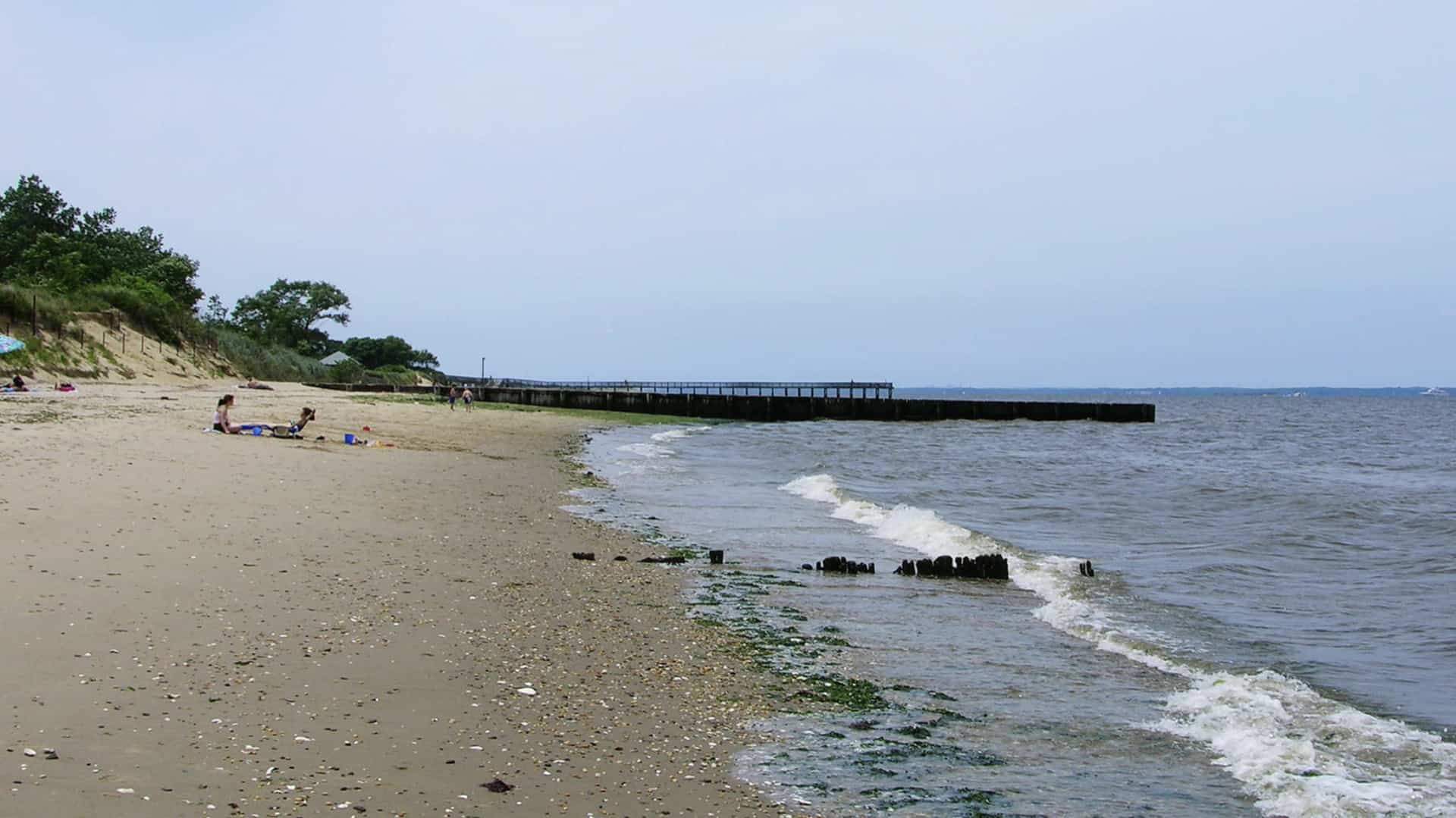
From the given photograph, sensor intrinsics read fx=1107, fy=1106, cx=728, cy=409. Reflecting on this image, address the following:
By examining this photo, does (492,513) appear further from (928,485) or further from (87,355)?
(87,355)

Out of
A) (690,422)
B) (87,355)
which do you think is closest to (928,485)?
(87,355)

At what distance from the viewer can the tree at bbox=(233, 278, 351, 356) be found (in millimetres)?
99125

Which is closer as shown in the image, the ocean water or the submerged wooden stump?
the ocean water

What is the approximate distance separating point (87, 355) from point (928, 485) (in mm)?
37439

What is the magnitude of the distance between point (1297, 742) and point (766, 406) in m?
68.4

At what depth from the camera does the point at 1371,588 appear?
12.8 metres

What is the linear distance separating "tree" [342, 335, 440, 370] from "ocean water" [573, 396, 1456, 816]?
8839 centimetres

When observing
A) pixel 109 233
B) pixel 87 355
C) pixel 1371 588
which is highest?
pixel 109 233

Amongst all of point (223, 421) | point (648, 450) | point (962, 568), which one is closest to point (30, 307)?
point (648, 450)

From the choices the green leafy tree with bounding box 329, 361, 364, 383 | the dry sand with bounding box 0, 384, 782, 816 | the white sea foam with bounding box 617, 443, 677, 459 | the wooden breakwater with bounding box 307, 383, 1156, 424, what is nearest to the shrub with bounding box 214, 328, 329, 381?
the green leafy tree with bounding box 329, 361, 364, 383

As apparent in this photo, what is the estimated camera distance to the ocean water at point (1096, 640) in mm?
5668

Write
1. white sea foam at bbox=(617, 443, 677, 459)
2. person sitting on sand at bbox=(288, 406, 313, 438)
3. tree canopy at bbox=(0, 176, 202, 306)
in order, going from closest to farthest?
person sitting on sand at bbox=(288, 406, 313, 438)
white sea foam at bbox=(617, 443, 677, 459)
tree canopy at bbox=(0, 176, 202, 306)

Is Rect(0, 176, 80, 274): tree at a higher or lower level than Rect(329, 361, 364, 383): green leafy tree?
higher

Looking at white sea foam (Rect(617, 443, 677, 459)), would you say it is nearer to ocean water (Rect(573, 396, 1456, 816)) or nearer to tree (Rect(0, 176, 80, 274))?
ocean water (Rect(573, 396, 1456, 816))
